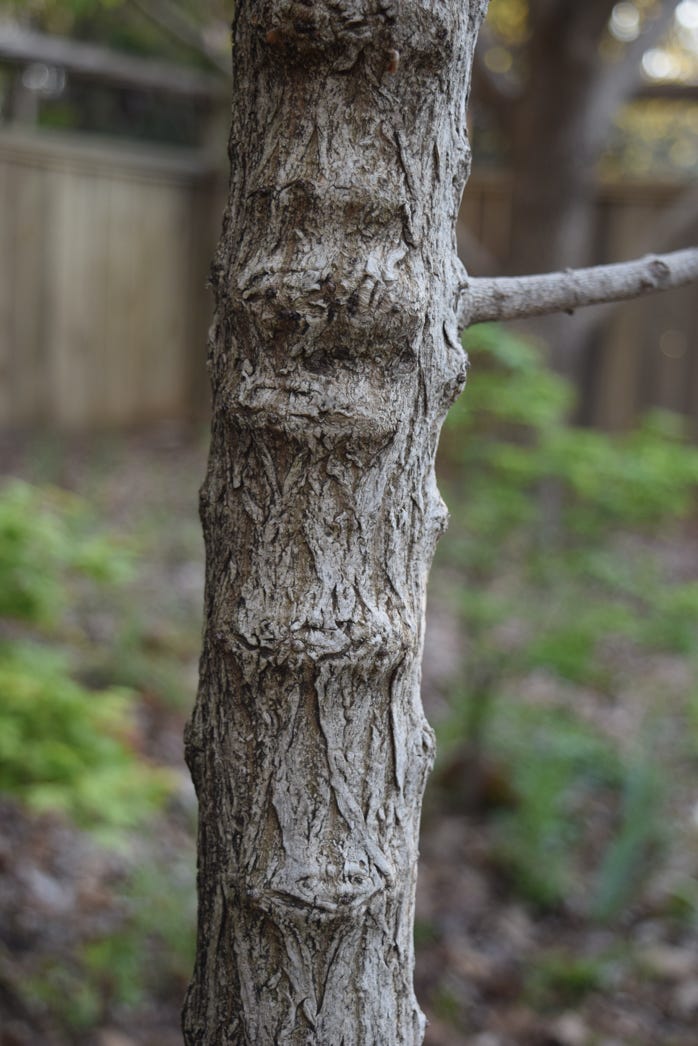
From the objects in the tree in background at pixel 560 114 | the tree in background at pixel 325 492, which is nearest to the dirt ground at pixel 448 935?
the tree in background at pixel 325 492

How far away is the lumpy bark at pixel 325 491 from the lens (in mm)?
1115

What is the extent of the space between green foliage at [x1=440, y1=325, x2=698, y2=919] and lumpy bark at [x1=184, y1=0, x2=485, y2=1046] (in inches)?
82.6

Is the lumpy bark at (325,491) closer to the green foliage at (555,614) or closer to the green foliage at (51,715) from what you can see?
the green foliage at (51,715)

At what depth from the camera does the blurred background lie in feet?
8.92

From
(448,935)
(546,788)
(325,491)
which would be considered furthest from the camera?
(546,788)

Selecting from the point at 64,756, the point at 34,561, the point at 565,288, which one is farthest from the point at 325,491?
the point at 34,561

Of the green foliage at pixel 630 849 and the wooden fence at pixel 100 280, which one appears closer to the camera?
the green foliage at pixel 630 849

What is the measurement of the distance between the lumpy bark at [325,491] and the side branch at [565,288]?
0.07m

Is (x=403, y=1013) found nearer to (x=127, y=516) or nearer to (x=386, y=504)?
(x=386, y=504)

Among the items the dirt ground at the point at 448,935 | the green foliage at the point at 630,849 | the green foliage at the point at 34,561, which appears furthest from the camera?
the green foliage at the point at 630,849

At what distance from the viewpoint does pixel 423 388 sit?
46.5 inches

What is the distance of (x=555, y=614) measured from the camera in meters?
4.38

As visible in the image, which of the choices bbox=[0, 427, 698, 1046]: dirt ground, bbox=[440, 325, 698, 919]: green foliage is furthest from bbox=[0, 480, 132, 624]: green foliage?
bbox=[440, 325, 698, 919]: green foliage

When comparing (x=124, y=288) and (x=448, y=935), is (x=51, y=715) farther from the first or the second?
(x=124, y=288)
